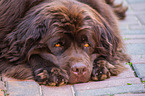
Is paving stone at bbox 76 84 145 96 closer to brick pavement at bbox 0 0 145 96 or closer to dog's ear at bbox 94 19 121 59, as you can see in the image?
brick pavement at bbox 0 0 145 96

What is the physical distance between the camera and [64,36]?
11.2ft

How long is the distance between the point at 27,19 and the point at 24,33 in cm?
21

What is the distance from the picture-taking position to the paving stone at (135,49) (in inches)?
170

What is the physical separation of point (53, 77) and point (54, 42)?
1.53 feet

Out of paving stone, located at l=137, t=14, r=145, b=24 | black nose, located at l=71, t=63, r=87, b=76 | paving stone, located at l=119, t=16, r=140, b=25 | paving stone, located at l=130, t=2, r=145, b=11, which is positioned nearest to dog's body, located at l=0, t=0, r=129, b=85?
black nose, located at l=71, t=63, r=87, b=76

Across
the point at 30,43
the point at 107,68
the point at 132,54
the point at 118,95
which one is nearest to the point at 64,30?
the point at 30,43

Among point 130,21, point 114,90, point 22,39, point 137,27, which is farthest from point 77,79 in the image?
point 130,21

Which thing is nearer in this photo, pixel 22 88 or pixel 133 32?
pixel 22 88

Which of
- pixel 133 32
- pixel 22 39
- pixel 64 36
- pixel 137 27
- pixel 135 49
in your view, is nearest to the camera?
pixel 64 36

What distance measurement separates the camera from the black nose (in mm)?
3266

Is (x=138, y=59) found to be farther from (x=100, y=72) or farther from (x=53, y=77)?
(x=53, y=77)

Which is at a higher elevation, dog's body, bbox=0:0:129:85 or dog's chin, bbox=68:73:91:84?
dog's body, bbox=0:0:129:85

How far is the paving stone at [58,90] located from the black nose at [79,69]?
0.20 meters

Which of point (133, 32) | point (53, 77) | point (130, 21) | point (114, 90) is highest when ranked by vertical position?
point (130, 21)
